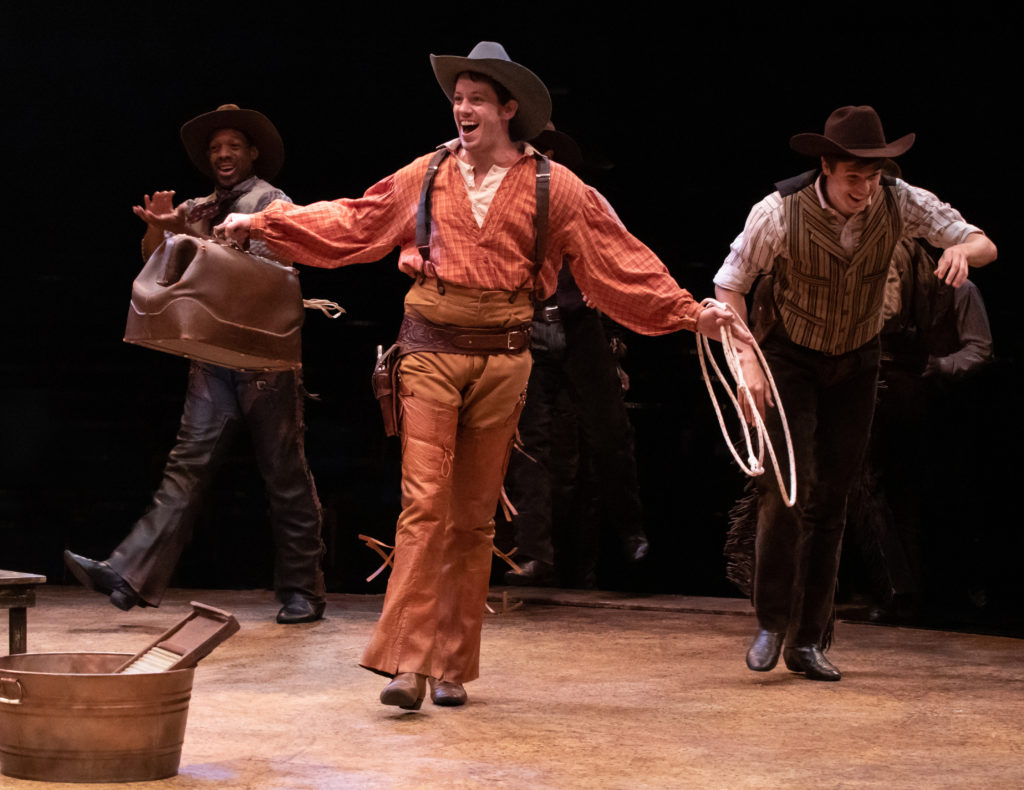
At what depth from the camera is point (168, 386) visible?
758 cm

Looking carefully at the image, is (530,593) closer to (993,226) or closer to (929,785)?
(993,226)

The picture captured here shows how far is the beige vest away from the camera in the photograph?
4.80m

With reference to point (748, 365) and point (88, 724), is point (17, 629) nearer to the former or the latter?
point (88, 724)

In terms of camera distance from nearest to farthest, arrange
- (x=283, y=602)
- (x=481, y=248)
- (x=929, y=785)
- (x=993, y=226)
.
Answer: (x=929, y=785), (x=481, y=248), (x=283, y=602), (x=993, y=226)

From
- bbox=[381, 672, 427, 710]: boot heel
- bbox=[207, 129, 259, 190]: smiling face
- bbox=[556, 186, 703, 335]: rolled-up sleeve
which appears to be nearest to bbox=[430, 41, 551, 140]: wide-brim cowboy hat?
bbox=[556, 186, 703, 335]: rolled-up sleeve

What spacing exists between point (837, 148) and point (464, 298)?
1206 mm

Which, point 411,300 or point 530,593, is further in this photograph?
point 530,593

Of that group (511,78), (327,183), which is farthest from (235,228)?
(327,183)

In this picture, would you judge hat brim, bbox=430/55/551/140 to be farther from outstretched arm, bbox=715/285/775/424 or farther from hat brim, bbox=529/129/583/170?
hat brim, bbox=529/129/583/170

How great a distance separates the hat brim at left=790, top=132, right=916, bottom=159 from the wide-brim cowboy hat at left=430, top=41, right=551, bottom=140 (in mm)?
782

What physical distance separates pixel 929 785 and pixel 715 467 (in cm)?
394

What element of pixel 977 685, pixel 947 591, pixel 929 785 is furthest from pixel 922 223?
pixel 947 591

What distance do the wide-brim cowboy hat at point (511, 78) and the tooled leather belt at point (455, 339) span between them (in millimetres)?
551

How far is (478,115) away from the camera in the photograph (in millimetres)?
4285
